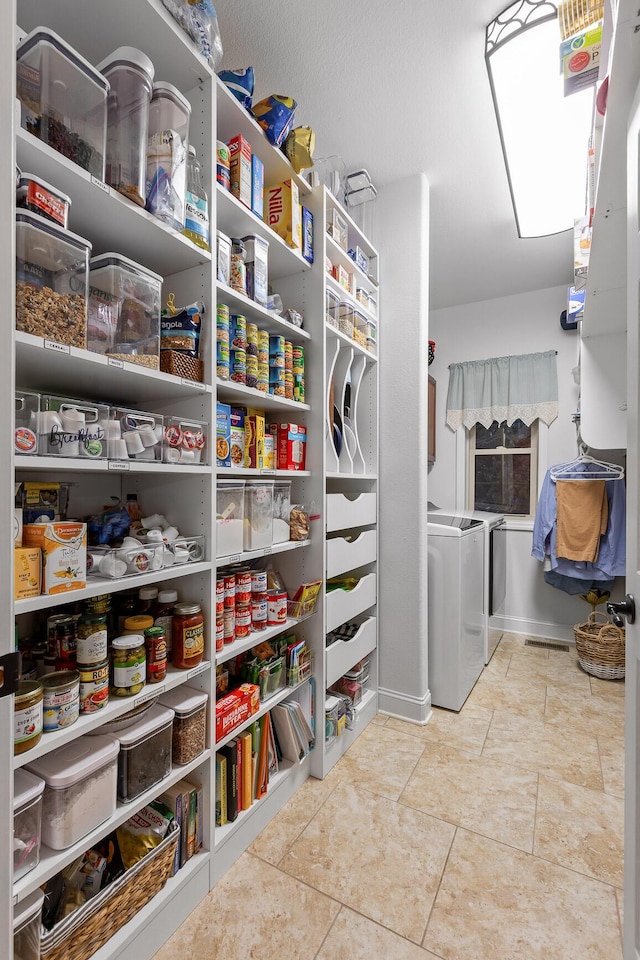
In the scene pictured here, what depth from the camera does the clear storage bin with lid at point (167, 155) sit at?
3.78ft

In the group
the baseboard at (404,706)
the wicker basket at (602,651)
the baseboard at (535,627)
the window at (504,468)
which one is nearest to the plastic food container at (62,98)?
the baseboard at (404,706)

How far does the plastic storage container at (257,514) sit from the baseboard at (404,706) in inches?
51.6

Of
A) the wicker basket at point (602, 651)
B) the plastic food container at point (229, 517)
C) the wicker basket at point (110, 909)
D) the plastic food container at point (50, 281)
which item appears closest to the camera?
the plastic food container at point (50, 281)

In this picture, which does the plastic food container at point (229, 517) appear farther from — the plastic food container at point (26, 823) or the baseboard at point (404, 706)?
the baseboard at point (404, 706)

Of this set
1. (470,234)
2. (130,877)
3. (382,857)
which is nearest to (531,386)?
(470,234)

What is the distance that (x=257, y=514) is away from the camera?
5.22 feet

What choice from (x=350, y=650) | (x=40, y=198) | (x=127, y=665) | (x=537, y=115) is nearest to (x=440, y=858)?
(x=350, y=650)

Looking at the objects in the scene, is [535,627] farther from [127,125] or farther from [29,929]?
[127,125]

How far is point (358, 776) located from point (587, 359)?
2468 mm

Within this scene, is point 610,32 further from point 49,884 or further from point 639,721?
point 49,884

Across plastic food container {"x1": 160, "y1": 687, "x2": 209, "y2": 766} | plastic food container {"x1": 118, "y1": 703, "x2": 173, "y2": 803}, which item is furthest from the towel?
plastic food container {"x1": 118, "y1": 703, "x2": 173, "y2": 803}

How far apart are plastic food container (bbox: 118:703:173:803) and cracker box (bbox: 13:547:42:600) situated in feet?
1.58

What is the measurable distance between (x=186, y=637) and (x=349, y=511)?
1010 millimetres

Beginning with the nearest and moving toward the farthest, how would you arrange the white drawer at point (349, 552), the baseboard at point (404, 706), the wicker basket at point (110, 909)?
the wicker basket at point (110, 909) < the white drawer at point (349, 552) < the baseboard at point (404, 706)
